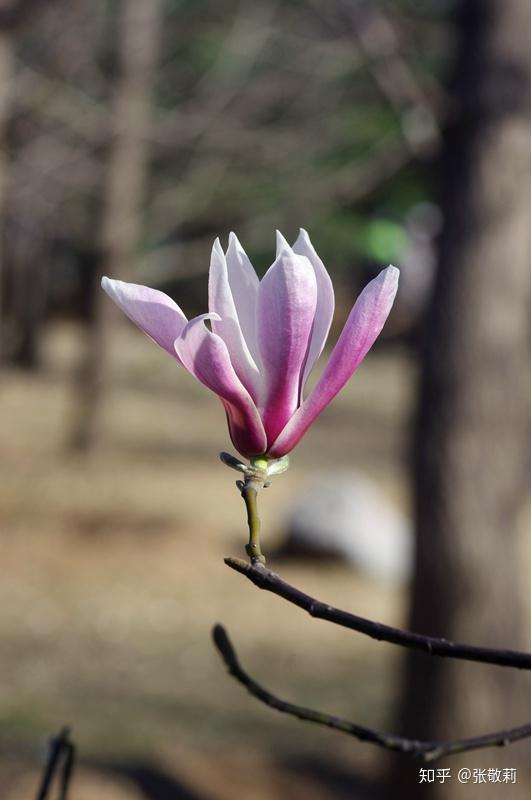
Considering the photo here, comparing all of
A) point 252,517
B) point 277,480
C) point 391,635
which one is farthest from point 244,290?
point 277,480

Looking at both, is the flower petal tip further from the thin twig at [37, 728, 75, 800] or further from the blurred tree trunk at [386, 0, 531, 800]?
the blurred tree trunk at [386, 0, 531, 800]

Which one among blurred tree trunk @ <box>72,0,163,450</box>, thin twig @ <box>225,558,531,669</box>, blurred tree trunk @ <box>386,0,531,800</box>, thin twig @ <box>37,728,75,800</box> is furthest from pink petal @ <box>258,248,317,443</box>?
blurred tree trunk @ <box>72,0,163,450</box>

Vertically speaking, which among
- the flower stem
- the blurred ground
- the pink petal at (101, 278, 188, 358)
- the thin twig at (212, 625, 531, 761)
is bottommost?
the thin twig at (212, 625, 531, 761)

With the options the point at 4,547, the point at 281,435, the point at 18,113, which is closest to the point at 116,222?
the point at 18,113

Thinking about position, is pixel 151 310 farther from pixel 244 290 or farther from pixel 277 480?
pixel 277 480

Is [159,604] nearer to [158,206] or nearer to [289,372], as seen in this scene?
[289,372]

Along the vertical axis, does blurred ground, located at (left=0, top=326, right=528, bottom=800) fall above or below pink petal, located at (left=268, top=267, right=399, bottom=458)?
above
